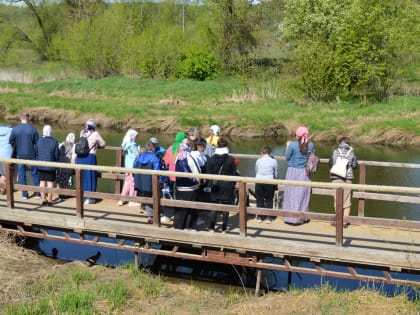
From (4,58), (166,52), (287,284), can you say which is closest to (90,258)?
(287,284)

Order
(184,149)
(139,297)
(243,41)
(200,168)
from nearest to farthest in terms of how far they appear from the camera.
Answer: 1. (139,297)
2. (200,168)
3. (184,149)
4. (243,41)

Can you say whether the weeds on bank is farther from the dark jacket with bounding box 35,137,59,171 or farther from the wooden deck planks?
the dark jacket with bounding box 35,137,59,171

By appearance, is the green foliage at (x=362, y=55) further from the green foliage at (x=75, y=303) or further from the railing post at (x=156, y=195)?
the green foliage at (x=75, y=303)

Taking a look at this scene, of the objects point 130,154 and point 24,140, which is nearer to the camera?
point 130,154

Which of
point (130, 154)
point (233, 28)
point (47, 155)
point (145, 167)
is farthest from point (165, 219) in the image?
point (233, 28)

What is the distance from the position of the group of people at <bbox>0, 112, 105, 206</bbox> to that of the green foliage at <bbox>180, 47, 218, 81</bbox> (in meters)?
30.0

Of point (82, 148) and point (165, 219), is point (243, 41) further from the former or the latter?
point (165, 219)

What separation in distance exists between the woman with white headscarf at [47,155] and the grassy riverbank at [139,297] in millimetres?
2040

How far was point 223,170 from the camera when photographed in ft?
32.1

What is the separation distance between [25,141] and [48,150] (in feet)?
2.19

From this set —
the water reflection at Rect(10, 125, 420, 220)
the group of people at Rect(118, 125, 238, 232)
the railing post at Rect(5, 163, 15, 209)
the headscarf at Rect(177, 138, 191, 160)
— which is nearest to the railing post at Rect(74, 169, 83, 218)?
the group of people at Rect(118, 125, 238, 232)

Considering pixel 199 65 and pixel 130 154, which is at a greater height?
pixel 199 65

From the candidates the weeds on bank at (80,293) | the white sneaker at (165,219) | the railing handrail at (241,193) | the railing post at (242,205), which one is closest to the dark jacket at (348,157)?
the railing handrail at (241,193)

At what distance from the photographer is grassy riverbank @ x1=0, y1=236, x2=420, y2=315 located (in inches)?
319
